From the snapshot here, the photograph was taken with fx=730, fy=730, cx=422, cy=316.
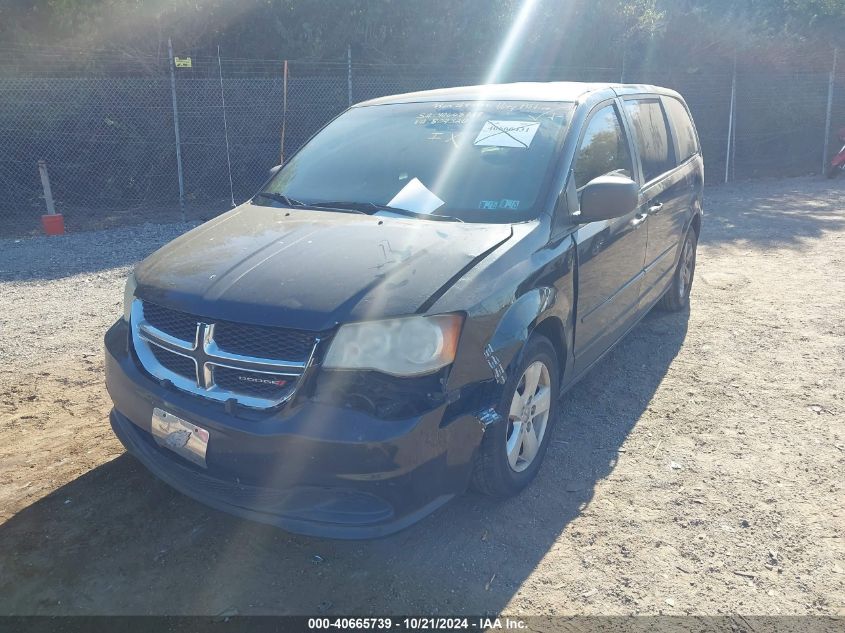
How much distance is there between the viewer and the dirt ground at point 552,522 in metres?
2.82

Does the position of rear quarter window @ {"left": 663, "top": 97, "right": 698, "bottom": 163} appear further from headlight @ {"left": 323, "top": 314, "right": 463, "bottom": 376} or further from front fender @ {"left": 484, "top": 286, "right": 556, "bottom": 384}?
headlight @ {"left": 323, "top": 314, "right": 463, "bottom": 376}

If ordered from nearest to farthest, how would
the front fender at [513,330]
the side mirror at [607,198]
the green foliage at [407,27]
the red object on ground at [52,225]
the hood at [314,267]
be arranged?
the hood at [314,267]
the front fender at [513,330]
the side mirror at [607,198]
the red object on ground at [52,225]
the green foliage at [407,27]

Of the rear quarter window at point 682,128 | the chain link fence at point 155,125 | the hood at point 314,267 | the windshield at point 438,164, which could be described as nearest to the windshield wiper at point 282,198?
the windshield at point 438,164

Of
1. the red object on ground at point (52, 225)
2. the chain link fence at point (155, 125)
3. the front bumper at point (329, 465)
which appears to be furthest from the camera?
the chain link fence at point (155, 125)

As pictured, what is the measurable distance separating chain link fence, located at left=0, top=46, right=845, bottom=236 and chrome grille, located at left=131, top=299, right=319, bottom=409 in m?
7.94

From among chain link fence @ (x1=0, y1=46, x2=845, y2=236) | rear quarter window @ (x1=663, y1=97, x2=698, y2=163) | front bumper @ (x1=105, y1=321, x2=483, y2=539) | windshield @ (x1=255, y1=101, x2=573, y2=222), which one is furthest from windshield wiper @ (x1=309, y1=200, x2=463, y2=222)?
chain link fence @ (x1=0, y1=46, x2=845, y2=236)

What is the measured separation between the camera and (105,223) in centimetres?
1066

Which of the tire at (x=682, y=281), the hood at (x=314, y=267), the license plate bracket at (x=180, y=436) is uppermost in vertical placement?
the hood at (x=314, y=267)

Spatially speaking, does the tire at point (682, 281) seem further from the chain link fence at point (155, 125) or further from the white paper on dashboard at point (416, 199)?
the chain link fence at point (155, 125)

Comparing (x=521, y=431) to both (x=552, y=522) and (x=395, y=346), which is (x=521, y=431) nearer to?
(x=552, y=522)

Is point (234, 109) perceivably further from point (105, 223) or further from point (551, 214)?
point (551, 214)

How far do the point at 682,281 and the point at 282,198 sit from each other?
366 cm

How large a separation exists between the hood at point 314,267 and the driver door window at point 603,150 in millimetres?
851

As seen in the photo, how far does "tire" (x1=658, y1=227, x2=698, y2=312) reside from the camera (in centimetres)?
604
